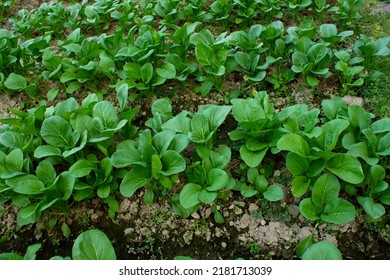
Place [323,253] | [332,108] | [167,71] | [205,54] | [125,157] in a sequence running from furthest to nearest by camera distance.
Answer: [167,71], [205,54], [332,108], [125,157], [323,253]

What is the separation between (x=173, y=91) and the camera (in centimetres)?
372

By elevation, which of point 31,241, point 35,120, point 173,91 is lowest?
point 31,241

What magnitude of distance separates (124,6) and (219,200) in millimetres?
3121

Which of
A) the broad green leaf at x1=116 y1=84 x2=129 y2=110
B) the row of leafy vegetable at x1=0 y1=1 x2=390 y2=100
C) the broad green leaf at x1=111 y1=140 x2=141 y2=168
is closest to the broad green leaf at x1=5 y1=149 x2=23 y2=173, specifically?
the broad green leaf at x1=111 y1=140 x2=141 y2=168

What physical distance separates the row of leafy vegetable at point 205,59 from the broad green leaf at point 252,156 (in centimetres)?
90

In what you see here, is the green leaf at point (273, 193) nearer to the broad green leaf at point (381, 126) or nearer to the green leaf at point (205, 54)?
the broad green leaf at point (381, 126)

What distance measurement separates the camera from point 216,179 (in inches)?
98.1

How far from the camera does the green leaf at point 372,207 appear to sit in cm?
237

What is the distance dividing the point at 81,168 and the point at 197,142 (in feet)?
2.73

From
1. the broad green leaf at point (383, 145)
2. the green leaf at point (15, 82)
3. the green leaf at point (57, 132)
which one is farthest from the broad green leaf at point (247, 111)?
the green leaf at point (15, 82)

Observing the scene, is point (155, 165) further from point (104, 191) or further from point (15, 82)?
point (15, 82)

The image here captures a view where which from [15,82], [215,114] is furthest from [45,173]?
[15,82]
